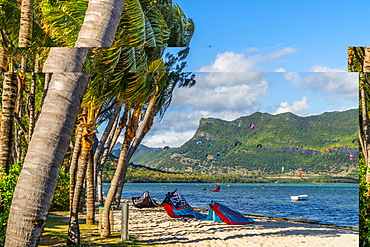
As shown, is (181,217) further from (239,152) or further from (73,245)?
(239,152)

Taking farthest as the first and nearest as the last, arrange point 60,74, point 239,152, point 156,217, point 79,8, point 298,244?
point 79,8 → point 239,152 → point 156,217 → point 298,244 → point 60,74

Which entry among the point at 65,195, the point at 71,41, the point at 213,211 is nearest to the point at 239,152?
the point at 213,211

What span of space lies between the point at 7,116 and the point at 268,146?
5.24m

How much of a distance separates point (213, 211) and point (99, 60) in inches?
148

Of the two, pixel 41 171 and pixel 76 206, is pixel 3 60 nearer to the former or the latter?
pixel 76 206

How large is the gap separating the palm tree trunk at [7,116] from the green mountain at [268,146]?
1845mm

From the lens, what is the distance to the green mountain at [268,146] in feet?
19.4

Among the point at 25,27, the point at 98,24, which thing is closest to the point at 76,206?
the point at 98,24

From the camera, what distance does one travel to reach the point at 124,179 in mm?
5926

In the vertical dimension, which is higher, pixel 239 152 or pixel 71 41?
pixel 71 41

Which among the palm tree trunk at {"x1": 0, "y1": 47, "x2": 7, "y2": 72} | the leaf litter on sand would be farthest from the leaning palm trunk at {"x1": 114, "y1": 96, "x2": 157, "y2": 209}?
A: the palm tree trunk at {"x1": 0, "y1": 47, "x2": 7, "y2": 72}

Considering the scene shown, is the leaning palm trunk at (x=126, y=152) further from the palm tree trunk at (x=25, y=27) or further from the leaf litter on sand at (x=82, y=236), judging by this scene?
the palm tree trunk at (x=25, y=27)

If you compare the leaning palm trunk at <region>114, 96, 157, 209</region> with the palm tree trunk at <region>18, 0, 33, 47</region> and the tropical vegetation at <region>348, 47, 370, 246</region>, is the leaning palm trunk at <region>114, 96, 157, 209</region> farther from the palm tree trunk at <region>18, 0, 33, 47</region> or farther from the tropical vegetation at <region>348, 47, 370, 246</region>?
the palm tree trunk at <region>18, 0, 33, 47</region>

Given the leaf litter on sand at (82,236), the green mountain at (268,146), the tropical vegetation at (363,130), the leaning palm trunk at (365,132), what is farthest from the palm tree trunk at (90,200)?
the leaning palm trunk at (365,132)
